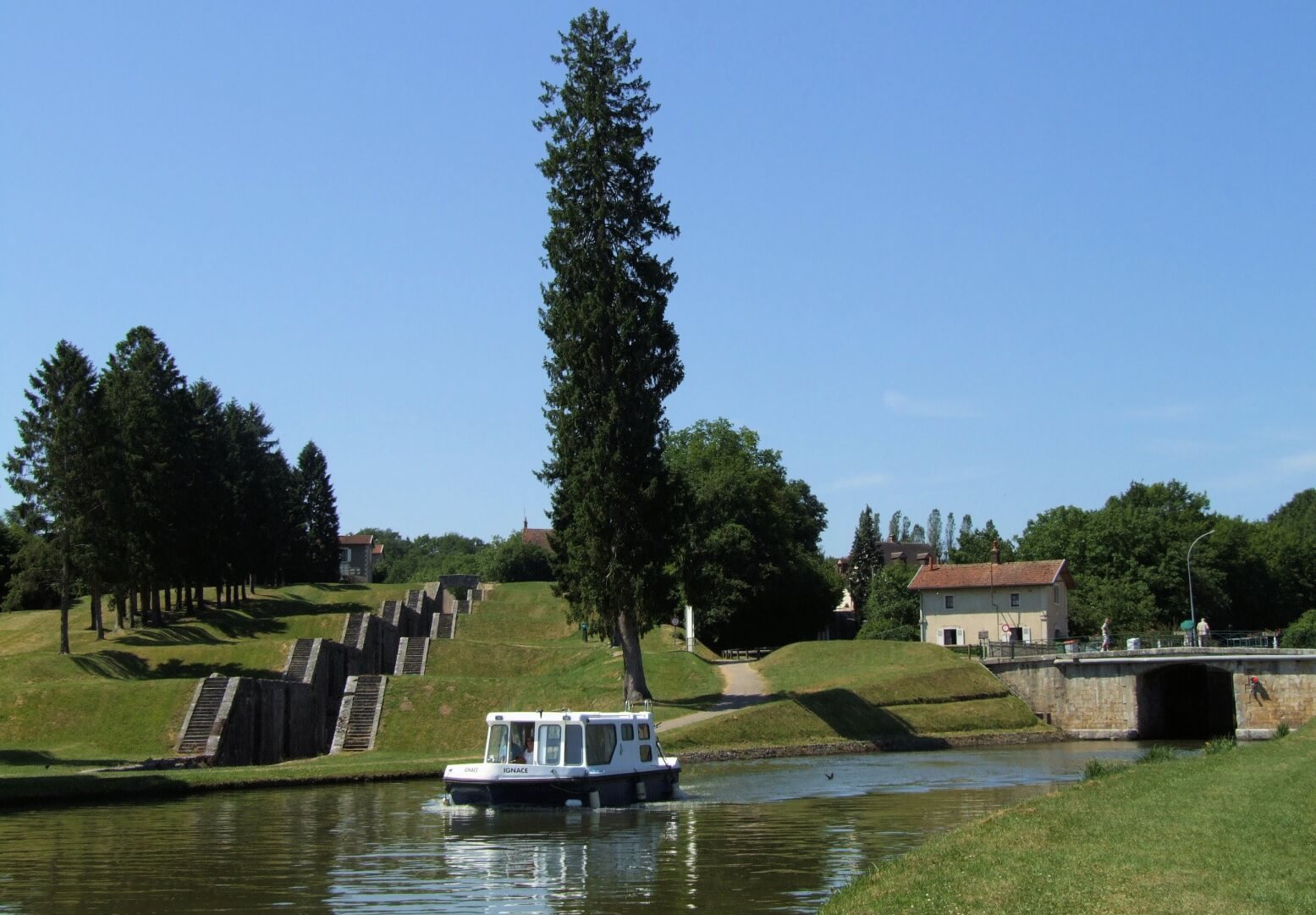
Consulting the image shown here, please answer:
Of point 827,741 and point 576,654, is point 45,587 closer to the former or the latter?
point 576,654

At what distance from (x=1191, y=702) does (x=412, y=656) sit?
160ft

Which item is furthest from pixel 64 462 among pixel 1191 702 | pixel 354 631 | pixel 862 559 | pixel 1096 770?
pixel 862 559

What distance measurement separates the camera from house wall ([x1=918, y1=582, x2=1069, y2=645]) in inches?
3531

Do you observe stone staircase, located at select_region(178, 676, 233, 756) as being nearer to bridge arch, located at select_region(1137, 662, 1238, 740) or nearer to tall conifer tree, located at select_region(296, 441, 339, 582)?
bridge arch, located at select_region(1137, 662, 1238, 740)

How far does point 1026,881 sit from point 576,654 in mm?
61363

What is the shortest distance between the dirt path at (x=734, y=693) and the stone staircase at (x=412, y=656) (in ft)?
56.7

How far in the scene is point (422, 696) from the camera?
59.5 meters

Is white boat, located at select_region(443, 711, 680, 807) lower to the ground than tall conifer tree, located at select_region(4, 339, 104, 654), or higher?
lower

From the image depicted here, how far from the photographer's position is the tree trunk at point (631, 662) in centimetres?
5896

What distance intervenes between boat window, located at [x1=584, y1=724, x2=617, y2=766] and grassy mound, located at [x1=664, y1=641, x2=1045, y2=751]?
15762 millimetres

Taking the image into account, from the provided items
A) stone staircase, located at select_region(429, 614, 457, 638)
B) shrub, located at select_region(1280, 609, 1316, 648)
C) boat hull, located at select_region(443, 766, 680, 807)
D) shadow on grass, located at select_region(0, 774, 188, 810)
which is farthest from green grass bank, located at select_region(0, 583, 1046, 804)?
shrub, located at select_region(1280, 609, 1316, 648)

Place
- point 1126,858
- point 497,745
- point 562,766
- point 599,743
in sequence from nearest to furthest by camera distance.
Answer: point 1126,858 → point 562,766 → point 599,743 → point 497,745

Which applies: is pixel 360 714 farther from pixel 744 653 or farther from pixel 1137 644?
pixel 1137 644

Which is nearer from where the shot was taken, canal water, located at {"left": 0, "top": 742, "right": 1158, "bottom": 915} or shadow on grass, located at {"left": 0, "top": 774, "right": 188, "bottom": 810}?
canal water, located at {"left": 0, "top": 742, "right": 1158, "bottom": 915}
